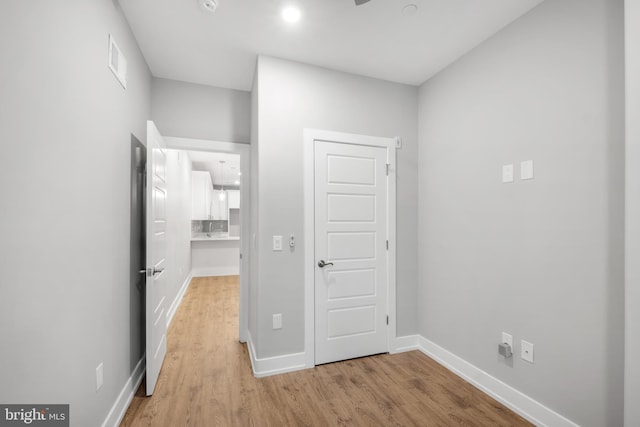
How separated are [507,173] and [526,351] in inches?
49.5

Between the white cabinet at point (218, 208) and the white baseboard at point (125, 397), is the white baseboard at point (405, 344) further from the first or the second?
the white cabinet at point (218, 208)

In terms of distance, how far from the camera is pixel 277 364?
2.55 m

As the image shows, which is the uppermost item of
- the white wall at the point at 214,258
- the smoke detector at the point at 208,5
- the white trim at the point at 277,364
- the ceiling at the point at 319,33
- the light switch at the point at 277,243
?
the ceiling at the point at 319,33

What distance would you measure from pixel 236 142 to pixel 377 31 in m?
1.76

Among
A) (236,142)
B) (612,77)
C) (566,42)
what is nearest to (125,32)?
(236,142)

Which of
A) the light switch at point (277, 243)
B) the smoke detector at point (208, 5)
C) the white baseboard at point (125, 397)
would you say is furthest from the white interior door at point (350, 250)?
the white baseboard at point (125, 397)

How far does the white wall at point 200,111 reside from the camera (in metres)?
2.97

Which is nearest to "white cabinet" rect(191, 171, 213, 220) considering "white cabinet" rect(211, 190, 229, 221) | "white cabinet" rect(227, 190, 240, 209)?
"white cabinet" rect(211, 190, 229, 221)

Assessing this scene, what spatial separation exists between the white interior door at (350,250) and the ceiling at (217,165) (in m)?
3.30

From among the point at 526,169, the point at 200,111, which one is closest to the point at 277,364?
the point at 526,169

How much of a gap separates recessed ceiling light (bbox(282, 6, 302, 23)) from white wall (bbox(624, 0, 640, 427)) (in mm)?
1806

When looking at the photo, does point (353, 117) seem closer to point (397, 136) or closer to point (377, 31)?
point (397, 136)

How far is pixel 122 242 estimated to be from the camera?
6.73 ft

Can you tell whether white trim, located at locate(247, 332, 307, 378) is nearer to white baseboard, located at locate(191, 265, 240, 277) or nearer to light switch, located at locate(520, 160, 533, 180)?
light switch, located at locate(520, 160, 533, 180)
